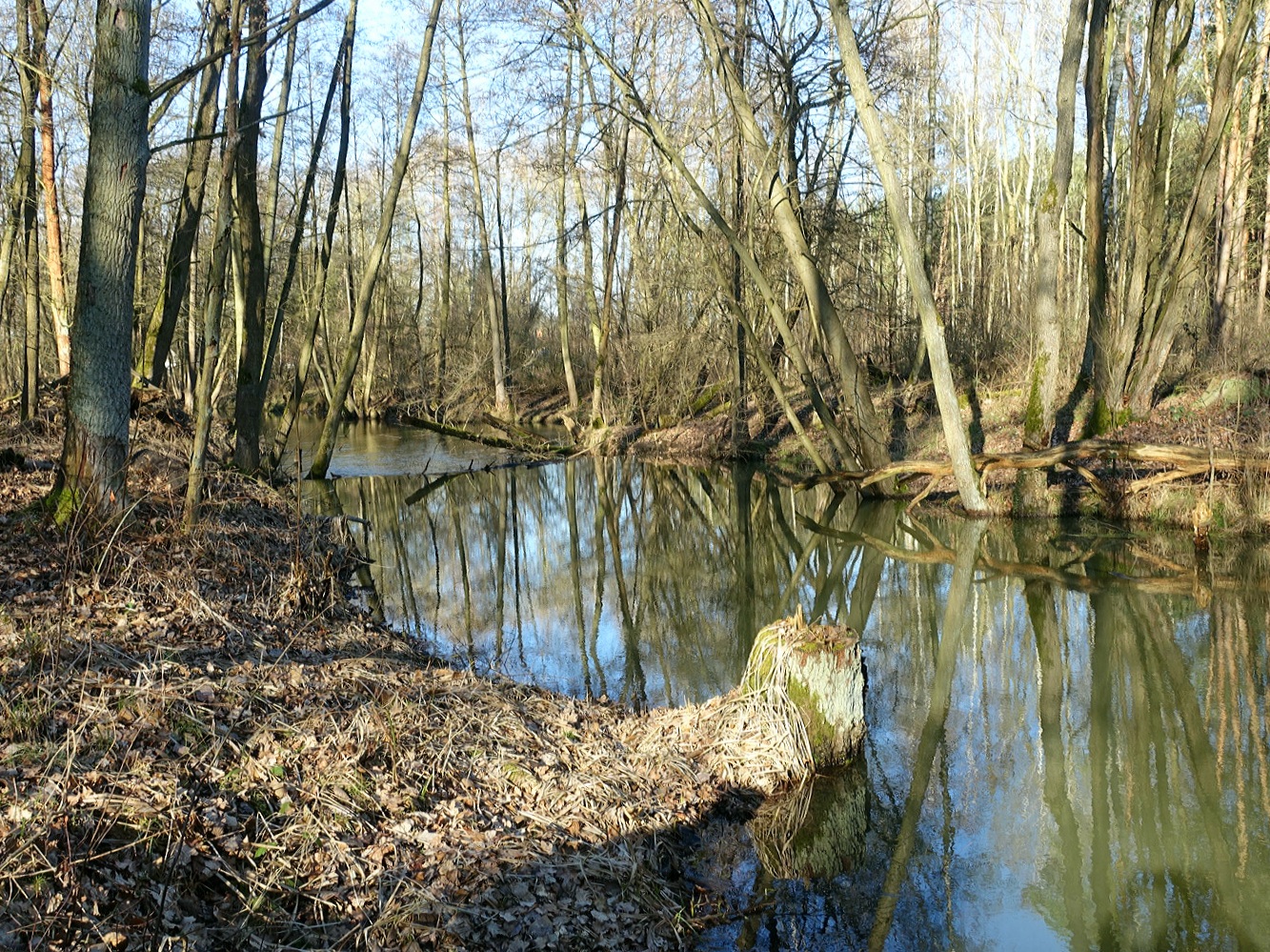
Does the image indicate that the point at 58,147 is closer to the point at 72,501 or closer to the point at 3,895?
the point at 72,501

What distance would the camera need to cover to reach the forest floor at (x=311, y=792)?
353 cm

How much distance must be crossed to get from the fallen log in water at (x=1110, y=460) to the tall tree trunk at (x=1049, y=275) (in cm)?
55

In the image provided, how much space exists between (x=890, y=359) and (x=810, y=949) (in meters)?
22.0

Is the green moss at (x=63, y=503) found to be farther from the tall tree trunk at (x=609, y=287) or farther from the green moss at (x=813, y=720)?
the tall tree trunk at (x=609, y=287)

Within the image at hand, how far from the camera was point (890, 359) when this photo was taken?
2473 cm

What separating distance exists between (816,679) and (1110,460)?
408 inches

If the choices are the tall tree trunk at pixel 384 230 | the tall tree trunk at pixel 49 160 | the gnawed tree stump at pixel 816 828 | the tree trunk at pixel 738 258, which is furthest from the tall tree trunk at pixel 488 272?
the gnawed tree stump at pixel 816 828

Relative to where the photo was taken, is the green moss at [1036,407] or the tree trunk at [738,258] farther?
the tree trunk at [738,258]

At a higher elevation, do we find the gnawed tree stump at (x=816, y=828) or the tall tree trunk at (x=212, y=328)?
the tall tree trunk at (x=212, y=328)

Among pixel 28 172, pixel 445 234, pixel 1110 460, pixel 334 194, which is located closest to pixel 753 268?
pixel 1110 460

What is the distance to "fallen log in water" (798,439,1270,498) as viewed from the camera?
12.2 m

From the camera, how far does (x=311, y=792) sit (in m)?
4.23

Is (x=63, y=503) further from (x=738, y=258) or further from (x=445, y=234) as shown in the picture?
(x=445, y=234)

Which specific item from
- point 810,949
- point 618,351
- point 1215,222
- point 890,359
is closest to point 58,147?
point 618,351
